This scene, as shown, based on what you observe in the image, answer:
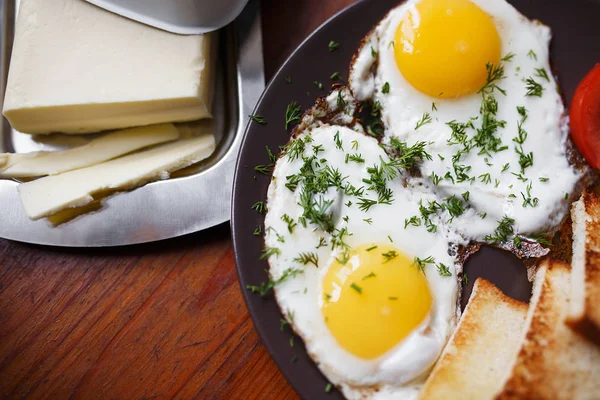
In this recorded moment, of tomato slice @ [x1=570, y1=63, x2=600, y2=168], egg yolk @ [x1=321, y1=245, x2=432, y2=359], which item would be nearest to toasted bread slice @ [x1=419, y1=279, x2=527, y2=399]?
egg yolk @ [x1=321, y1=245, x2=432, y2=359]

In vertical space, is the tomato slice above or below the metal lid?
below

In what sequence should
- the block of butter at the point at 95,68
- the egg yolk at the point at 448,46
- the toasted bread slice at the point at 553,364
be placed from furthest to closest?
the block of butter at the point at 95,68 < the egg yolk at the point at 448,46 < the toasted bread slice at the point at 553,364

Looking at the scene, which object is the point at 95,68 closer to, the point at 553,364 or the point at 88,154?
the point at 88,154

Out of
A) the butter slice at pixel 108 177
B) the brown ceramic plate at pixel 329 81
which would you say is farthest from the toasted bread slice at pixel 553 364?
the butter slice at pixel 108 177

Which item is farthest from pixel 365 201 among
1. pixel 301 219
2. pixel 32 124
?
pixel 32 124

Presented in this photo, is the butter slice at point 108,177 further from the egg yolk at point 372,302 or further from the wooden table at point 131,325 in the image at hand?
the egg yolk at point 372,302

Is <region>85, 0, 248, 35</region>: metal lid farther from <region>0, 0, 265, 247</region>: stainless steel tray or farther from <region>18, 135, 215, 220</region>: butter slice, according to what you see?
<region>18, 135, 215, 220</region>: butter slice

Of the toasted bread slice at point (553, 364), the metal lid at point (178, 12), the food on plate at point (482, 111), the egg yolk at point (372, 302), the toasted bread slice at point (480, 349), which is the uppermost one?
the metal lid at point (178, 12)

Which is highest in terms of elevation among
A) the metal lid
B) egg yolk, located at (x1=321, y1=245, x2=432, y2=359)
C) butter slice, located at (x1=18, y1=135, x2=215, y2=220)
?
the metal lid
